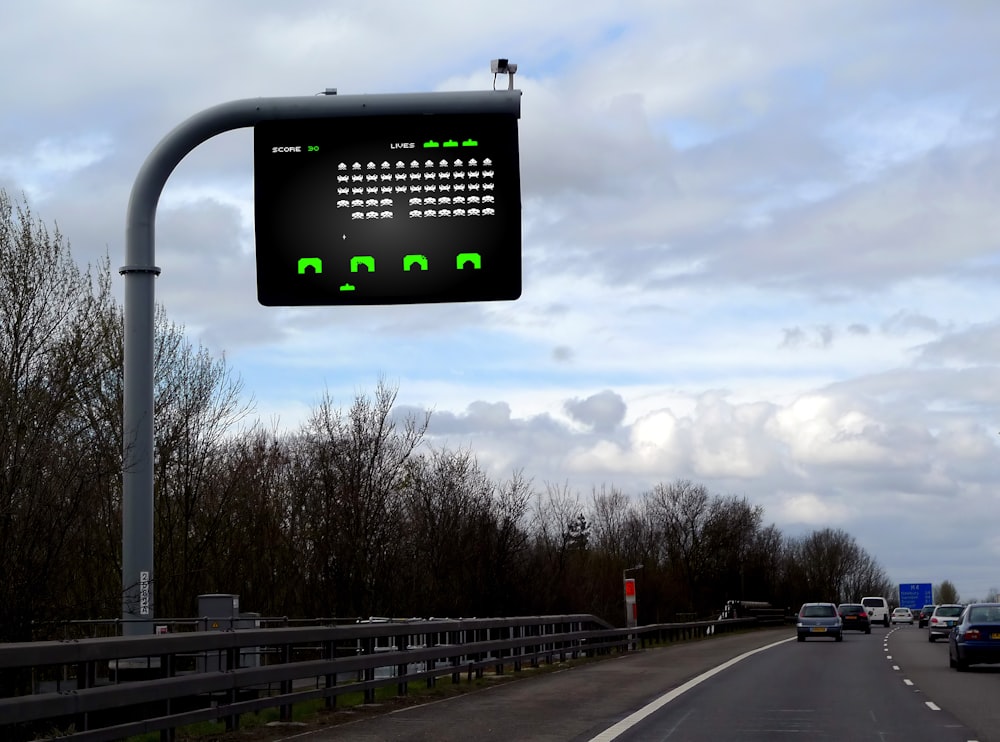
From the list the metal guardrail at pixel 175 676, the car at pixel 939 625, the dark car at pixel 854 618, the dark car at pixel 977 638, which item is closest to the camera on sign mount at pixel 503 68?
the metal guardrail at pixel 175 676

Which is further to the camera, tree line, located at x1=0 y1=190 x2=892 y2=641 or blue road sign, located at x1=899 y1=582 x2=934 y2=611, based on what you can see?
blue road sign, located at x1=899 y1=582 x2=934 y2=611

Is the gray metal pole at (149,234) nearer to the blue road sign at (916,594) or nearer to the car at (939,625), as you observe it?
the car at (939,625)

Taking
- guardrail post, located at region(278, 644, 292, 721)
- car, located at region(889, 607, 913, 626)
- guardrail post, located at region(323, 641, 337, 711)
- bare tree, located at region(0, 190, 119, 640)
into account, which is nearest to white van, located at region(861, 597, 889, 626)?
car, located at region(889, 607, 913, 626)

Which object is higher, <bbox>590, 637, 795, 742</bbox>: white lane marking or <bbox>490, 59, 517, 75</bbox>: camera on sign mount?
<bbox>490, 59, 517, 75</bbox>: camera on sign mount

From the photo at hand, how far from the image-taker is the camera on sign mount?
468 inches

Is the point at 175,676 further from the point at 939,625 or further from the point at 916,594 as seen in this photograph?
the point at 916,594

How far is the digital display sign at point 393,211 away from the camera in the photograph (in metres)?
11.6

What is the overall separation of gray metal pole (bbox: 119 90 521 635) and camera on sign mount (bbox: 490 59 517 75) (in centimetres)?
34

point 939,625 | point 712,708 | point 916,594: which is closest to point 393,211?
point 712,708

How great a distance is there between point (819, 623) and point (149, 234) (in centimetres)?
4382

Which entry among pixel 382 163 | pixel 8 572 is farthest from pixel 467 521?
pixel 382 163

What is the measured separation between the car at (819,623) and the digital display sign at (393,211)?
4248cm

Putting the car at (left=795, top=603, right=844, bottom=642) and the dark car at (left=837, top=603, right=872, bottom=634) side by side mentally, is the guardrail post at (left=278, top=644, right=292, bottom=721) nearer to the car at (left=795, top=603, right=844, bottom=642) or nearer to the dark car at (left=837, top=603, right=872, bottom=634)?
the car at (left=795, top=603, right=844, bottom=642)

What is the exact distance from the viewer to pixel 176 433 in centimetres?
3584
